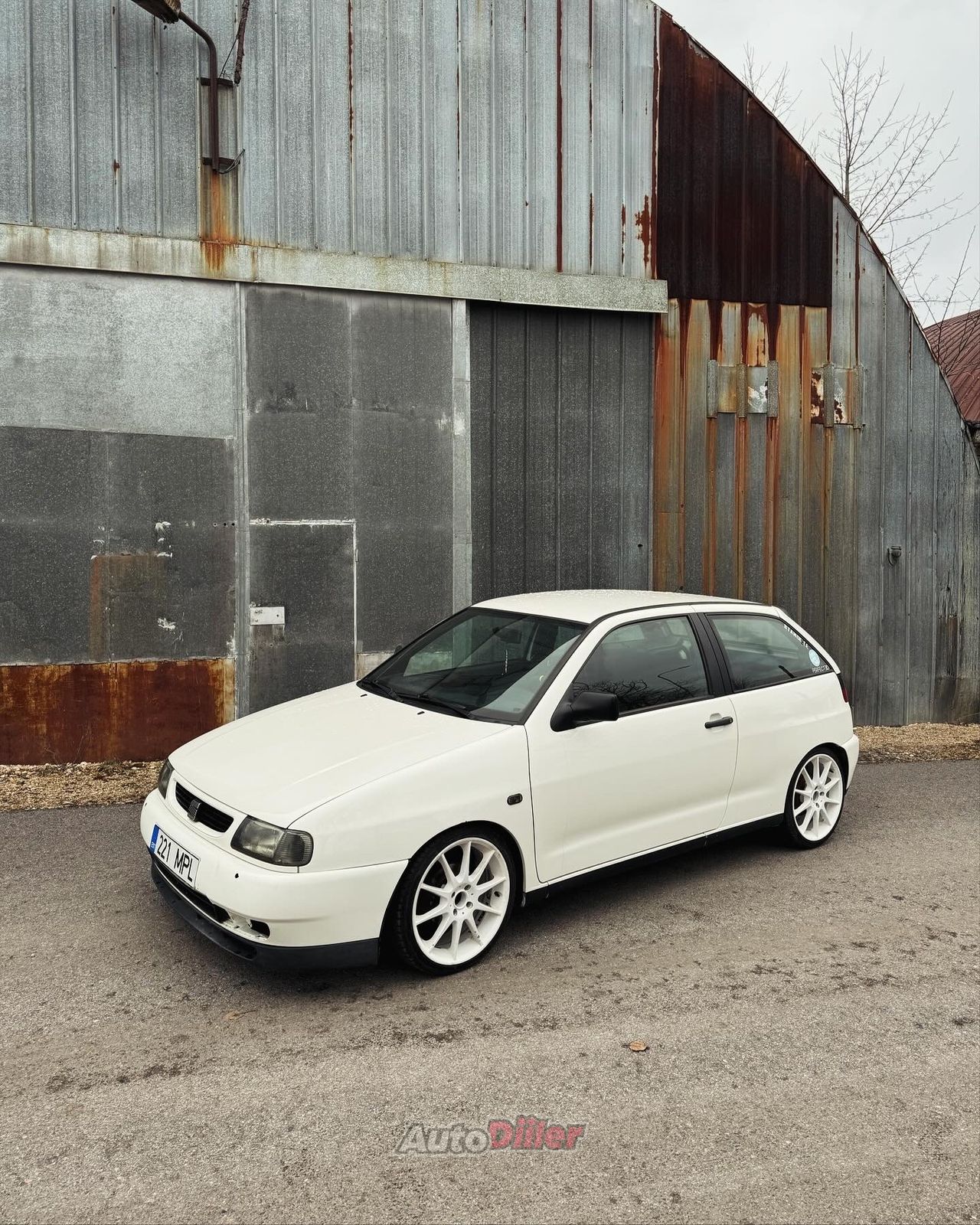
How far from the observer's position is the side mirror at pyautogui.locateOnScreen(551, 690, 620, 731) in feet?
14.8

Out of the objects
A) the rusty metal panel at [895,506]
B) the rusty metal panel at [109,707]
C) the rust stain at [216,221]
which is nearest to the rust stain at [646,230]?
the rusty metal panel at [895,506]

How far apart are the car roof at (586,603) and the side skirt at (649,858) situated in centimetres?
122

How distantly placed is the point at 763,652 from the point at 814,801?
0.96m

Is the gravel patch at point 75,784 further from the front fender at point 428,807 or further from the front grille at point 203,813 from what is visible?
the front fender at point 428,807

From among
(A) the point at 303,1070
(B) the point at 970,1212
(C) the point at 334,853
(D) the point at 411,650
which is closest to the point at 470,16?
(D) the point at 411,650

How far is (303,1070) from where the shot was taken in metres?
3.38

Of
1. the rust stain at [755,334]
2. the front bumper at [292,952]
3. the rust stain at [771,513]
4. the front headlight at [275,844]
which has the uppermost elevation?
the rust stain at [755,334]

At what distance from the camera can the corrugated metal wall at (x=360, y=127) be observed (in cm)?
748

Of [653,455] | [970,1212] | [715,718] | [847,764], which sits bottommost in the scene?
[970,1212]

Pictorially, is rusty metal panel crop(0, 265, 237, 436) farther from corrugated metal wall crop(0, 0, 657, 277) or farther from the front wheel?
the front wheel

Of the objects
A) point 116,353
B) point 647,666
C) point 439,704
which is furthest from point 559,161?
point 439,704

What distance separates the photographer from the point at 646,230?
8961 mm

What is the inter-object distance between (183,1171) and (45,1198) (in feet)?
1.19

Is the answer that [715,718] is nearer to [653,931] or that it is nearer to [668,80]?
[653,931]
